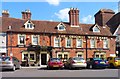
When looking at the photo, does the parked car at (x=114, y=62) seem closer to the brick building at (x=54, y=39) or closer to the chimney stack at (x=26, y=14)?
the brick building at (x=54, y=39)

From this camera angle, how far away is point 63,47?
38.3 meters

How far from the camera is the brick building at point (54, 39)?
36500 millimetres

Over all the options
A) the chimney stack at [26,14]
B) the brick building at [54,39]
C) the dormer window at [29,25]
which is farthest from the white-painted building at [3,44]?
the chimney stack at [26,14]

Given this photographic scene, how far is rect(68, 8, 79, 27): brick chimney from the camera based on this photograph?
41.5m

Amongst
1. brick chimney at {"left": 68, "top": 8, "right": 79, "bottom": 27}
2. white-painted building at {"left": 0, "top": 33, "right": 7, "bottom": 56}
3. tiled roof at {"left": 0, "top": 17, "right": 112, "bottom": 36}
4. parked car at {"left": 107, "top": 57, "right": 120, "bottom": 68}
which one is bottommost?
parked car at {"left": 107, "top": 57, "right": 120, "bottom": 68}

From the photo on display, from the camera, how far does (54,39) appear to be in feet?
125

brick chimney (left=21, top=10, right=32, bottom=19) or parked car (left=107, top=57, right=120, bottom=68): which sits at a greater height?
brick chimney (left=21, top=10, right=32, bottom=19)

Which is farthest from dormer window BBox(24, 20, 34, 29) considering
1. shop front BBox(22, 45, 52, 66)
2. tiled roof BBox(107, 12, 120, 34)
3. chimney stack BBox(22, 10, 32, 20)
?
tiled roof BBox(107, 12, 120, 34)

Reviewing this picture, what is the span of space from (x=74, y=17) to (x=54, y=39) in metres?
6.31

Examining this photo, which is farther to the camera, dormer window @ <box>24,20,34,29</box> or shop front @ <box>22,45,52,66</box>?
dormer window @ <box>24,20,34,29</box>

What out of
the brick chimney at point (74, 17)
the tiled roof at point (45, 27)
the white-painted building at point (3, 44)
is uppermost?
the brick chimney at point (74, 17)

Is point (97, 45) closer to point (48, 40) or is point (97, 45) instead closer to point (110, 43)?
point (110, 43)

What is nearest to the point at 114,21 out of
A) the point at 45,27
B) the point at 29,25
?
the point at 45,27

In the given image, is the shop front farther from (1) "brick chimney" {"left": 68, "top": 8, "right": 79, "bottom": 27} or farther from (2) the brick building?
(1) "brick chimney" {"left": 68, "top": 8, "right": 79, "bottom": 27}
